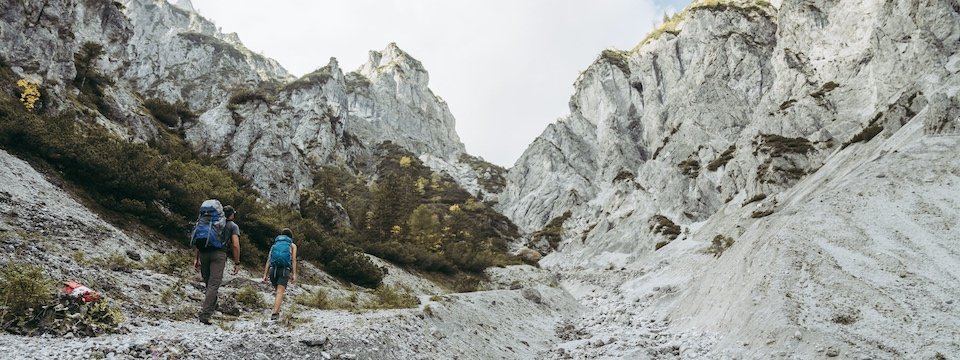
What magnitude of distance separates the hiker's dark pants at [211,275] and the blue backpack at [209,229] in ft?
0.58

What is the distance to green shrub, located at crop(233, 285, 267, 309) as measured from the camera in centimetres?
1273

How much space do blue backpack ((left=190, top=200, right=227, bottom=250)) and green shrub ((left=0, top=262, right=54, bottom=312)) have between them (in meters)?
2.87

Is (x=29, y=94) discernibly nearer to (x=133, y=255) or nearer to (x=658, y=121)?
(x=133, y=255)

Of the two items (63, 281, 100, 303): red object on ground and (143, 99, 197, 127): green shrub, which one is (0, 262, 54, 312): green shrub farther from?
(143, 99, 197, 127): green shrub

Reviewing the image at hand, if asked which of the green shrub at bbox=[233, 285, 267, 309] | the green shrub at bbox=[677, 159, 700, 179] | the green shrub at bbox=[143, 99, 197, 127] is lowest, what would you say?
the green shrub at bbox=[233, 285, 267, 309]

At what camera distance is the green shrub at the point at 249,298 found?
41.8 ft

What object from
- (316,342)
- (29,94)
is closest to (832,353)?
(316,342)

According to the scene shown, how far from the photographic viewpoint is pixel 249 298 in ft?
42.2

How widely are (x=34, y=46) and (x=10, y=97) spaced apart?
9.64 meters

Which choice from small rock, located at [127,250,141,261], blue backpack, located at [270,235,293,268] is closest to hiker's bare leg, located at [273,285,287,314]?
blue backpack, located at [270,235,293,268]

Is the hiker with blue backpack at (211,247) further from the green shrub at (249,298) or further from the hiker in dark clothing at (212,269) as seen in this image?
the green shrub at (249,298)

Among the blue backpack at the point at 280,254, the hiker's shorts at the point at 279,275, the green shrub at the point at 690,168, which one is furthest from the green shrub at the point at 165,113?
the green shrub at the point at 690,168

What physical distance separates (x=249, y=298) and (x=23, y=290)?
581 cm

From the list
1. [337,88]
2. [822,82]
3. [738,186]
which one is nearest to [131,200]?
[738,186]
